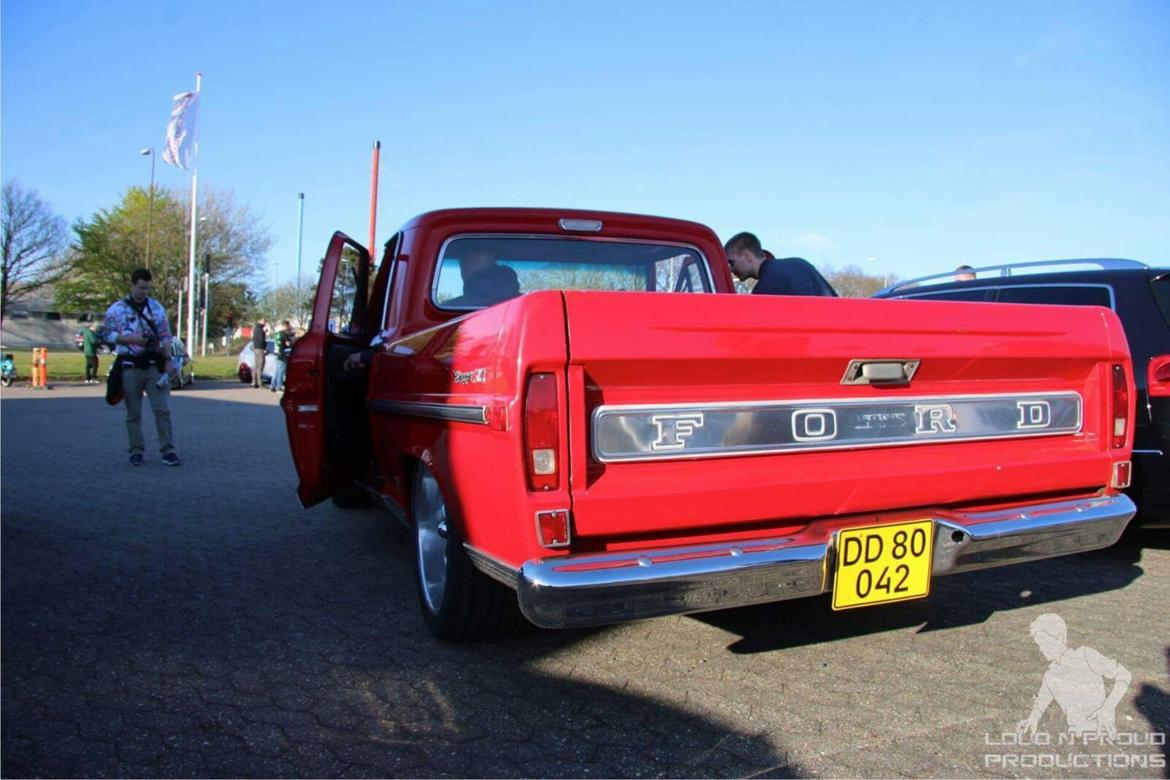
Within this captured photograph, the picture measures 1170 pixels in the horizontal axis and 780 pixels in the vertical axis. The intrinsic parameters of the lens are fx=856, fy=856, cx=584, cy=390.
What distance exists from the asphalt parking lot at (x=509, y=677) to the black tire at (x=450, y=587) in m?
0.10

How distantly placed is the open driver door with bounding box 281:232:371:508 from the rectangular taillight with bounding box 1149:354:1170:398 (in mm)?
4164

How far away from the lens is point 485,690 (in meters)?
2.95

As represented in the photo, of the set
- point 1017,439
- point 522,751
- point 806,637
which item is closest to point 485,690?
point 522,751

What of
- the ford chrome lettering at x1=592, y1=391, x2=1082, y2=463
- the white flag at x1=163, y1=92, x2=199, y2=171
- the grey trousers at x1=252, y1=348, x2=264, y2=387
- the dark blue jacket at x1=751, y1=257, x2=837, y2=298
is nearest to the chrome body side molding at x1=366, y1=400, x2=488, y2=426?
the ford chrome lettering at x1=592, y1=391, x2=1082, y2=463

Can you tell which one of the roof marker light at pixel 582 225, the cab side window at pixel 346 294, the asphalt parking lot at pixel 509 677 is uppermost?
the roof marker light at pixel 582 225

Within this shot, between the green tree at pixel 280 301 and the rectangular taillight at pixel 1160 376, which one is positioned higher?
the green tree at pixel 280 301

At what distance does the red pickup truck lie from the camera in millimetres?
2422

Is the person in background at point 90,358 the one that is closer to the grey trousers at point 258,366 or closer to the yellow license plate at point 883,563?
the grey trousers at point 258,366

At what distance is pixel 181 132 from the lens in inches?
1156

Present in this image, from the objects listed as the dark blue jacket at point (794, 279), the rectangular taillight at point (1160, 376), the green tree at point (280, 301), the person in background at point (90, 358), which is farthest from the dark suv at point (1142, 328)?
the green tree at point (280, 301)

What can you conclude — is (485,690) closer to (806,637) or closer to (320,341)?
(806,637)

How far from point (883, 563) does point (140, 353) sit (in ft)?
23.5

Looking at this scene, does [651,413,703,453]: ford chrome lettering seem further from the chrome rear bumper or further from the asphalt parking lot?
the asphalt parking lot

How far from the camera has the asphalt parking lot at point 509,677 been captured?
8.11 ft
